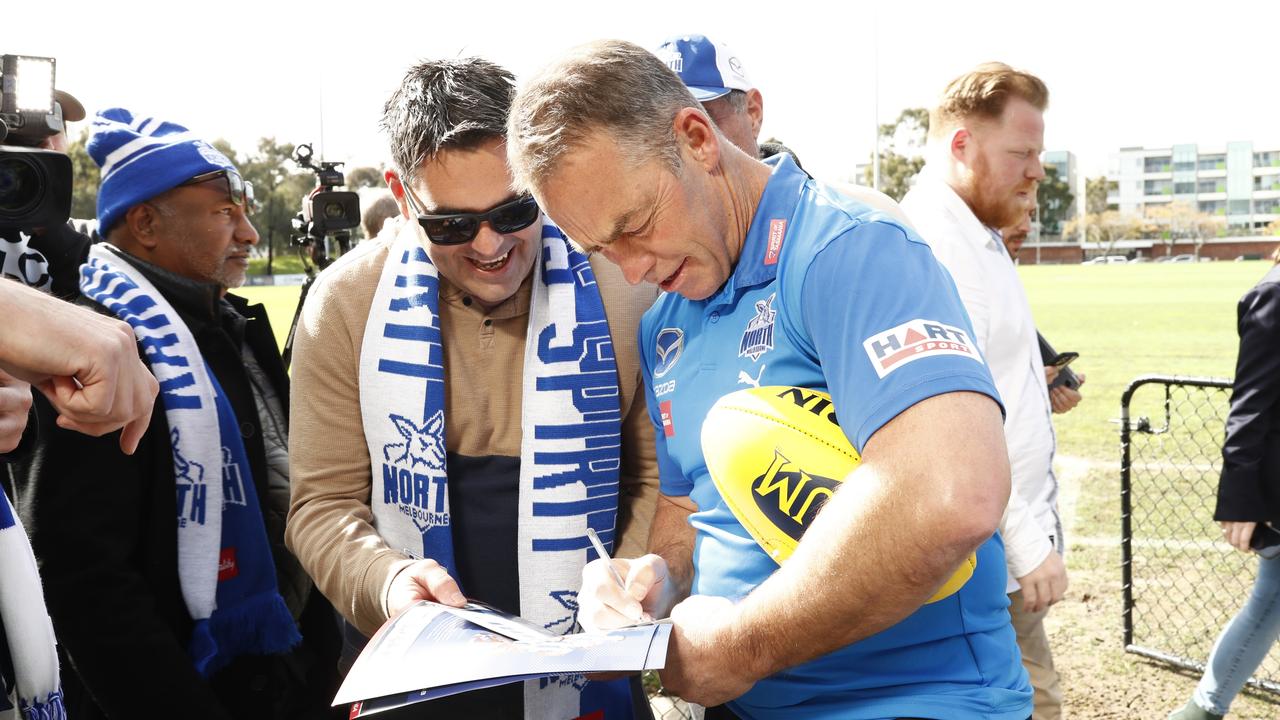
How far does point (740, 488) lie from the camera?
1.65 m

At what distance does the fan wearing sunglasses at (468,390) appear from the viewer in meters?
2.29

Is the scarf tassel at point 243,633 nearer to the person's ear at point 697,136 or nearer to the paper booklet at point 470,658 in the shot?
the paper booklet at point 470,658

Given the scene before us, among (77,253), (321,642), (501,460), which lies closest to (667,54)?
(501,460)

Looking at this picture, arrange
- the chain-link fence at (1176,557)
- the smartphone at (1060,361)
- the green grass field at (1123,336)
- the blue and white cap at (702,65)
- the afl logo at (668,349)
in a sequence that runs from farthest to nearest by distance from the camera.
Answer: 1. the green grass field at (1123,336)
2. the chain-link fence at (1176,557)
3. the smartphone at (1060,361)
4. the blue and white cap at (702,65)
5. the afl logo at (668,349)

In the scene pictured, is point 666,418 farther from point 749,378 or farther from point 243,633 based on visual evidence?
point 243,633

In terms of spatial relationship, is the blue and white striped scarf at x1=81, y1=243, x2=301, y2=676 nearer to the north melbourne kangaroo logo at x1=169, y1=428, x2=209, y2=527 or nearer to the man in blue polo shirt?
the north melbourne kangaroo logo at x1=169, y1=428, x2=209, y2=527

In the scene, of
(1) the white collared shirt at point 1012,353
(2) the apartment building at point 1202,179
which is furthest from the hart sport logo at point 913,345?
(2) the apartment building at point 1202,179

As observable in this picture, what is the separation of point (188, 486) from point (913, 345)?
8.31 ft

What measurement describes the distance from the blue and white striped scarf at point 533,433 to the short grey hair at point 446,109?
0.36 metres

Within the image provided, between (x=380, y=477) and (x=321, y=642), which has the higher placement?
(x=380, y=477)

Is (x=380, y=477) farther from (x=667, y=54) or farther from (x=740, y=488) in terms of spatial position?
(x=667, y=54)

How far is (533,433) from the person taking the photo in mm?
2391

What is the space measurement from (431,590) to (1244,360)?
349 centimetres

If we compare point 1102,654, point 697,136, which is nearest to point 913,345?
point 697,136
